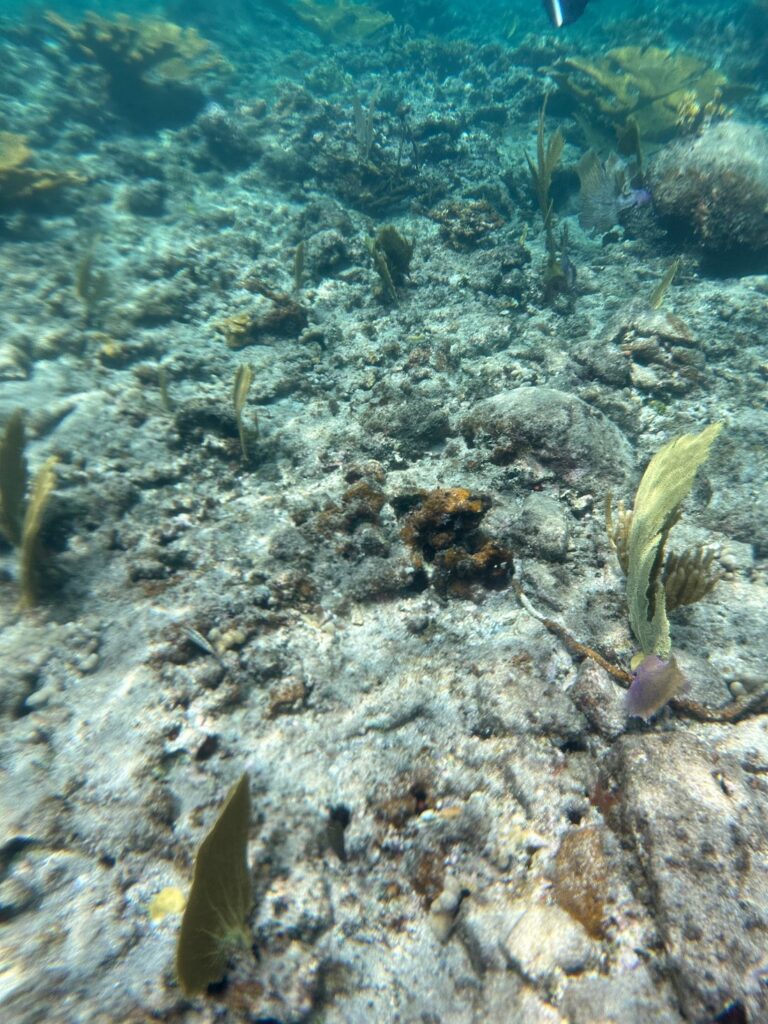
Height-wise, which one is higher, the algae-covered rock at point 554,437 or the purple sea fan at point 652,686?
the algae-covered rock at point 554,437

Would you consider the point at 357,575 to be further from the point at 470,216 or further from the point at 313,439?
the point at 470,216

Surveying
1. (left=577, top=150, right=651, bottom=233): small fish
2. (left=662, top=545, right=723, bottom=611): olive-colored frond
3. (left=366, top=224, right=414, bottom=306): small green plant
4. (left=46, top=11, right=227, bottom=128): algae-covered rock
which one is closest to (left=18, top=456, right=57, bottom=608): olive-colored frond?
(left=662, top=545, right=723, bottom=611): olive-colored frond

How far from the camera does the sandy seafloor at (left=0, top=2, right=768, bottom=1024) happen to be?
5.65 ft

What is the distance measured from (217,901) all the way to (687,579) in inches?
107

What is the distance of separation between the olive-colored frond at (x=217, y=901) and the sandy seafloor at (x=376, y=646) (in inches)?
3.9

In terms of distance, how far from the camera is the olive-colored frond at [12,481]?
3119 mm

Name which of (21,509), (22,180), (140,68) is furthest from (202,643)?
(140,68)

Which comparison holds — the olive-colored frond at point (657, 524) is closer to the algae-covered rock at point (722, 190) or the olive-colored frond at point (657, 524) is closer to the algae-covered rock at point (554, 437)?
the algae-covered rock at point (554, 437)

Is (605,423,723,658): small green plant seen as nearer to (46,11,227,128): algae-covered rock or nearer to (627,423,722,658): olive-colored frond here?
(627,423,722,658): olive-colored frond

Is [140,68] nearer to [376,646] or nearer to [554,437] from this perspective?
[554,437]

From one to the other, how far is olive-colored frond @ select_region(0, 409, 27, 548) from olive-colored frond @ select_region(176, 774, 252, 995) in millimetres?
2628

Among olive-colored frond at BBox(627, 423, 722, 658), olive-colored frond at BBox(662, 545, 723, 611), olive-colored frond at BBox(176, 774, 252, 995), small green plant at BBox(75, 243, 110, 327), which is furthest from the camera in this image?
small green plant at BBox(75, 243, 110, 327)

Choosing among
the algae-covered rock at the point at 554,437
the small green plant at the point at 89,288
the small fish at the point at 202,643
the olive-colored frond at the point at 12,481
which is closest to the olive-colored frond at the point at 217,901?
the small fish at the point at 202,643

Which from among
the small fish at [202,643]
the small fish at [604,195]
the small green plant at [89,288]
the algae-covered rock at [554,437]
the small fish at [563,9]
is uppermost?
the small fish at [563,9]
